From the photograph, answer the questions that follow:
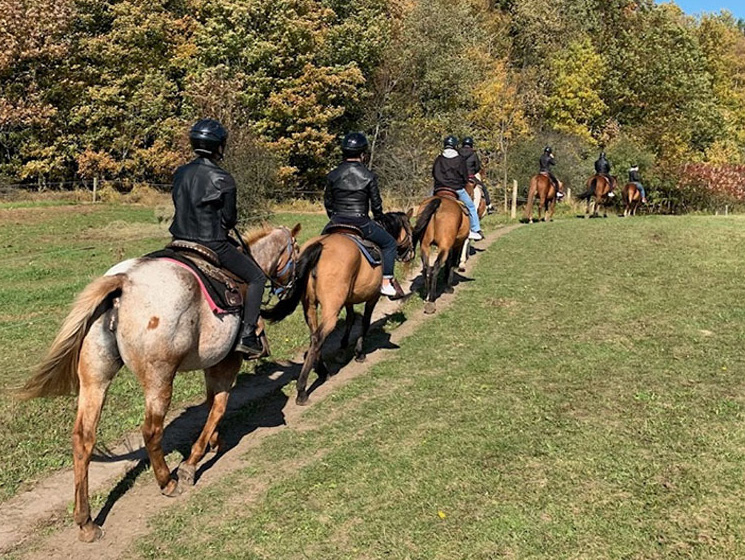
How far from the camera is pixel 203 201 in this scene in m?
5.93

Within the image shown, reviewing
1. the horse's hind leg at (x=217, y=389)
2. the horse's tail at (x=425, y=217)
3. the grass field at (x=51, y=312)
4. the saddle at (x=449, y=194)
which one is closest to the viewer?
the horse's hind leg at (x=217, y=389)

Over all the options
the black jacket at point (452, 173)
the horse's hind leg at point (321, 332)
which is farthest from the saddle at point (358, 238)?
the black jacket at point (452, 173)

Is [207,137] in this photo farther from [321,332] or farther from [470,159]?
[470,159]

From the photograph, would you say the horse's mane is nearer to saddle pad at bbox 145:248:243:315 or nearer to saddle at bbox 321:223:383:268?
saddle at bbox 321:223:383:268

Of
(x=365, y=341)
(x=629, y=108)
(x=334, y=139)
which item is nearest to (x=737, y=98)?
(x=629, y=108)

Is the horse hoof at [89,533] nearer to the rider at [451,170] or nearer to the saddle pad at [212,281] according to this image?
the saddle pad at [212,281]

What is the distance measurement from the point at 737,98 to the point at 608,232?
4785 cm

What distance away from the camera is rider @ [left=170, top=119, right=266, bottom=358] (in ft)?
19.4

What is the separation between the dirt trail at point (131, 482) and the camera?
5.07 meters

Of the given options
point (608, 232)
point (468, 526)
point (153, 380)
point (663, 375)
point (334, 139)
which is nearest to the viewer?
point (468, 526)

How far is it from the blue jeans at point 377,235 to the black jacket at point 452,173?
4371 mm

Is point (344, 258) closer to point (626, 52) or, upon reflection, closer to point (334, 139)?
point (334, 139)

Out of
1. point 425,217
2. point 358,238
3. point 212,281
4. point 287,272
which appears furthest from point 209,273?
point 425,217

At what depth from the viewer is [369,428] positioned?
23.2 ft
